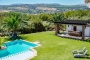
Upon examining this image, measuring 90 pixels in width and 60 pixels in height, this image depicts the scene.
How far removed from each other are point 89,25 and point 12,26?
11.5 m

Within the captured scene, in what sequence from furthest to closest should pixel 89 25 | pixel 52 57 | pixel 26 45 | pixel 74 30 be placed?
pixel 74 30 < pixel 89 25 < pixel 26 45 < pixel 52 57

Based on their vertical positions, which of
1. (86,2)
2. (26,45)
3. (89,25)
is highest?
(86,2)

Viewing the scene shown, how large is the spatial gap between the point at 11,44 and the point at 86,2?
20.5 meters

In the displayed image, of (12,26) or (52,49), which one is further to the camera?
(12,26)

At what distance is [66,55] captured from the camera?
16.0 metres

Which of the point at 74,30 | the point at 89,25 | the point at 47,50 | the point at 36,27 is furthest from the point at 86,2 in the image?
the point at 36,27

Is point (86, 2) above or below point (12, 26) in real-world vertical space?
above

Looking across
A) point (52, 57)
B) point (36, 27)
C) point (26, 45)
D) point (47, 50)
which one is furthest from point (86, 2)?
point (36, 27)

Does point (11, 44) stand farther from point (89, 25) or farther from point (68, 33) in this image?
point (89, 25)

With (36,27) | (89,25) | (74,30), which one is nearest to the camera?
(89,25)

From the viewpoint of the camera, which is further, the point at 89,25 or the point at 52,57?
the point at 89,25

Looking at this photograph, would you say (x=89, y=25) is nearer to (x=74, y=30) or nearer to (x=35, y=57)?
(x=74, y=30)

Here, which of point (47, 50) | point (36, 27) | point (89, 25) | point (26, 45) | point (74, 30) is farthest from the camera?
point (36, 27)

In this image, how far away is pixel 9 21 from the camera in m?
25.5
